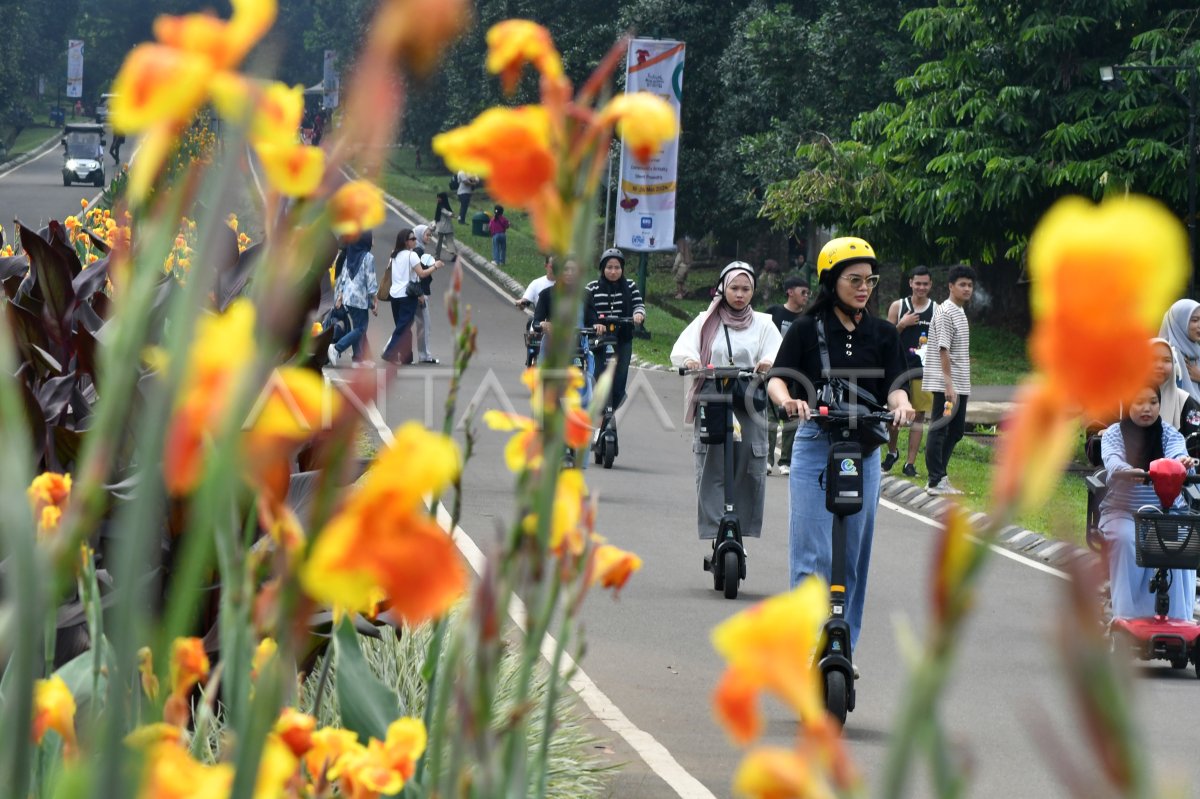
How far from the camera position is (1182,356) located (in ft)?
35.6

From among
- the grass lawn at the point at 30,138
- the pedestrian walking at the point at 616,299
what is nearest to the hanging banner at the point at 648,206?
the pedestrian walking at the point at 616,299

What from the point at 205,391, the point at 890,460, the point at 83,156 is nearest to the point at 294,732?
the point at 205,391

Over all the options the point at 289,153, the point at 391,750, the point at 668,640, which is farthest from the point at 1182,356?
the point at 289,153

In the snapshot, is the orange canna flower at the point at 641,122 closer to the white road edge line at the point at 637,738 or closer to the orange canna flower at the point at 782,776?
the orange canna flower at the point at 782,776

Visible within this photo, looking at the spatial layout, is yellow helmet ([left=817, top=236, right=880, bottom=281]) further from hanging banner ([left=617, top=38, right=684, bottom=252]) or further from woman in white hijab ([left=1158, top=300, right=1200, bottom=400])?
hanging banner ([left=617, top=38, right=684, bottom=252])

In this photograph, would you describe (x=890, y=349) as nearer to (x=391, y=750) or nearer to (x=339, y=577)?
(x=391, y=750)

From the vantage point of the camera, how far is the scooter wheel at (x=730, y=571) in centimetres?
1005

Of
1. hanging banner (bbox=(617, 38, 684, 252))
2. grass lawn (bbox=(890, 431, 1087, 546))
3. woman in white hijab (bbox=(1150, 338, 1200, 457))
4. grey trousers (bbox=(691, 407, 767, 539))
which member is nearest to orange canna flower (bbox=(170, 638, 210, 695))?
woman in white hijab (bbox=(1150, 338, 1200, 457))

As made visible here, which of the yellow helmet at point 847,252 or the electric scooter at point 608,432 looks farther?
the electric scooter at point 608,432

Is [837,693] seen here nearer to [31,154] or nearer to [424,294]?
[424,294]

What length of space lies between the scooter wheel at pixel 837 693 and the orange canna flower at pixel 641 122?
6197 millimetres

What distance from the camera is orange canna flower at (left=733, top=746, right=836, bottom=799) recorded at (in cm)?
67

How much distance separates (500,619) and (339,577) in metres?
0.34

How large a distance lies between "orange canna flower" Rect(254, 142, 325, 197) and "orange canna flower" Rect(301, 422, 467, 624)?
190 millimetres
